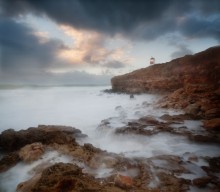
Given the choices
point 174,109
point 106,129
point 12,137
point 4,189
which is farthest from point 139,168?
point 174,109

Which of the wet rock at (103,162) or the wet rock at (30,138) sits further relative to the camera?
the wet rock at (30,138)

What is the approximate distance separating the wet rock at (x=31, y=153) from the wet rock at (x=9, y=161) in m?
0.16

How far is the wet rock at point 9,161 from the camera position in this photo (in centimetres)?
508

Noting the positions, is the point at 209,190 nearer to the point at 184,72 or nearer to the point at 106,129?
the point at 106,129

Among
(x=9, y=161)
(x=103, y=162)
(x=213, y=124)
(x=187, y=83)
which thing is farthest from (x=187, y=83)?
(x=9, y=161)

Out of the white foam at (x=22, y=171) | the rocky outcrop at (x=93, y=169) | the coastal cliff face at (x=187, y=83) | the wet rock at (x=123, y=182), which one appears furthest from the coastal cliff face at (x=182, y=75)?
the wet rock at (x=123, y=182)

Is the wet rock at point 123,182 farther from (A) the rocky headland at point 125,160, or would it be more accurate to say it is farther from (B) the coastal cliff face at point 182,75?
(B) the coastal cliff face at point 182,75

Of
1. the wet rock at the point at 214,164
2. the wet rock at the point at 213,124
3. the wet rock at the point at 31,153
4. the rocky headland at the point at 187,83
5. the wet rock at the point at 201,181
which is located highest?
the rocky headland at the point at 187,83

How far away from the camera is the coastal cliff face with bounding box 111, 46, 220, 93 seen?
13.7 m

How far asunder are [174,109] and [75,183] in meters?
7.60

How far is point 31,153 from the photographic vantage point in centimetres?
531

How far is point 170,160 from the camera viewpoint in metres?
4.99

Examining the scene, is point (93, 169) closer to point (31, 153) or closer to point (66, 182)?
point (66, 182)

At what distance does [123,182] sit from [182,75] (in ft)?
43.1
